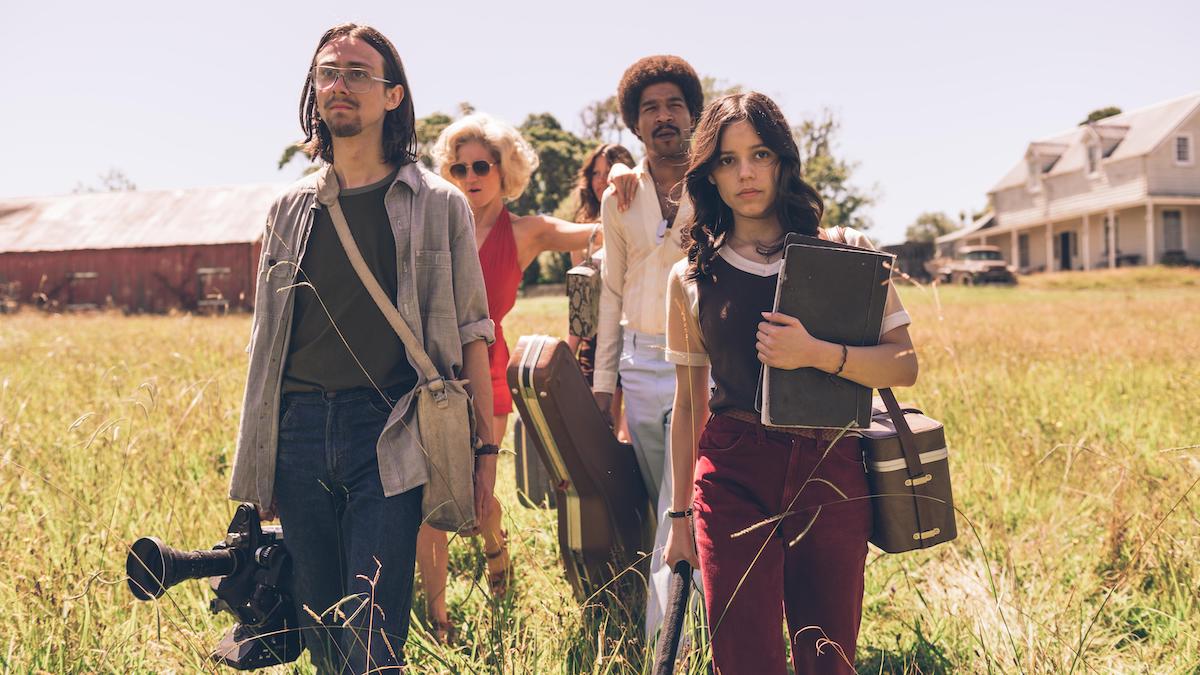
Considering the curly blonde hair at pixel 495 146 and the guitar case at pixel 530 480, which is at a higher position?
the curly blonde hair at pixel 495 146

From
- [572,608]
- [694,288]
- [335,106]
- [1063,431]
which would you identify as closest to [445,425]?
[694,288]

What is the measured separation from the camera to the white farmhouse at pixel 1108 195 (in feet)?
Answer: 117

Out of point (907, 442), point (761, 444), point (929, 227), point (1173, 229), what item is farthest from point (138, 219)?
point (929, 227)

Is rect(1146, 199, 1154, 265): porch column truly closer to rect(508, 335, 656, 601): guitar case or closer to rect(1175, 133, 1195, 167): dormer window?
rect(1175, 133, 1195, 167): dormer window

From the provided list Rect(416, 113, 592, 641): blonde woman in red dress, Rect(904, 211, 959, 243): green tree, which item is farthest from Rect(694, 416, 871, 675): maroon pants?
Rect(904, 211, 959, 243): green tree

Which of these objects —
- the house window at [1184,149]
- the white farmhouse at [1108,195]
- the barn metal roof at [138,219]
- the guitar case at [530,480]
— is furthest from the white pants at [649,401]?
the house window at [1184,149]

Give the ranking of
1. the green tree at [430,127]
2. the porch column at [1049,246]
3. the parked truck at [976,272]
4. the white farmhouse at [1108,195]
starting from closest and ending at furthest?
the parked truck at [976,272] → the white farmhouse at [1108,195] → the porch column at [1049,246] → the green tree at [430,127]

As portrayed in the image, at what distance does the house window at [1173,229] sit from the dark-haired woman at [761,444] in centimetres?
4048

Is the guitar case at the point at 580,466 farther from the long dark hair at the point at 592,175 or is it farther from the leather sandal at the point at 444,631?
the long dark hair at the point at 592,175

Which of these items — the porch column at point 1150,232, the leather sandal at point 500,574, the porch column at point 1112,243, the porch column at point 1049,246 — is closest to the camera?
the leather sandal at point 500,574

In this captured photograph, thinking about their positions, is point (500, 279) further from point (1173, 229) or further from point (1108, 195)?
point (1108, 195)

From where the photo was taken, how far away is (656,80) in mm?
3547

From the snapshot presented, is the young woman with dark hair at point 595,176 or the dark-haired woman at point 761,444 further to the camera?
the young woman with dark hair at point 595,176

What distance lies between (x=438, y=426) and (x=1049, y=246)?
144 feet
